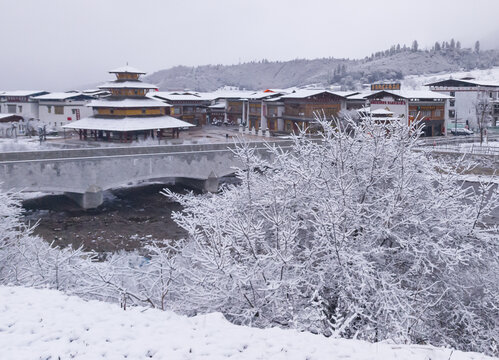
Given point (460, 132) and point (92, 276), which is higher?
point (460, 132)

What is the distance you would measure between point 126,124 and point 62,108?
2822 cm

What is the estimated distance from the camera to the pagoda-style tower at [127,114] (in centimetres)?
4784

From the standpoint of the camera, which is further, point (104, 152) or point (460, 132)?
point (460, 132)

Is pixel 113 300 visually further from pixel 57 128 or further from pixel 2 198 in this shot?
pixel 57 128

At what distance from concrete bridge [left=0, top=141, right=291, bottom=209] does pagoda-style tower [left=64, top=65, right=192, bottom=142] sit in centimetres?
1169

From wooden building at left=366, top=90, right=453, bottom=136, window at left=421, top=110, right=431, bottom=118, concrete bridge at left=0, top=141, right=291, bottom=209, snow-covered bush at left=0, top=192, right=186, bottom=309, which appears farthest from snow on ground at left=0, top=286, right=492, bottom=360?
window at left=421, top=110, right=431, bottom=118

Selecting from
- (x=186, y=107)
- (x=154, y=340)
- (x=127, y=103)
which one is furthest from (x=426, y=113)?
(x=154, y=340)

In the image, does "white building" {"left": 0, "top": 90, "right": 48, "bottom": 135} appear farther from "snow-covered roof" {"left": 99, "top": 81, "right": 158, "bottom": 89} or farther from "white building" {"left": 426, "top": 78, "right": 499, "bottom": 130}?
"white building" {"left": 426, "top": 78, "right": 499, "bottom": 130}

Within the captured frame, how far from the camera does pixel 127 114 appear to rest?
50.1m

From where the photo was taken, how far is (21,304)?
9.61 meters

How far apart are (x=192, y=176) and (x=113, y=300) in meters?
26.1

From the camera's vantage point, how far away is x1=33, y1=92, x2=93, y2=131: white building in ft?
226

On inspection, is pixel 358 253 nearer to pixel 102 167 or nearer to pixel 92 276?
pixel 92 276

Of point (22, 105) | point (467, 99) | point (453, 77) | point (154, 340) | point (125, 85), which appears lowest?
point (154, 340)
